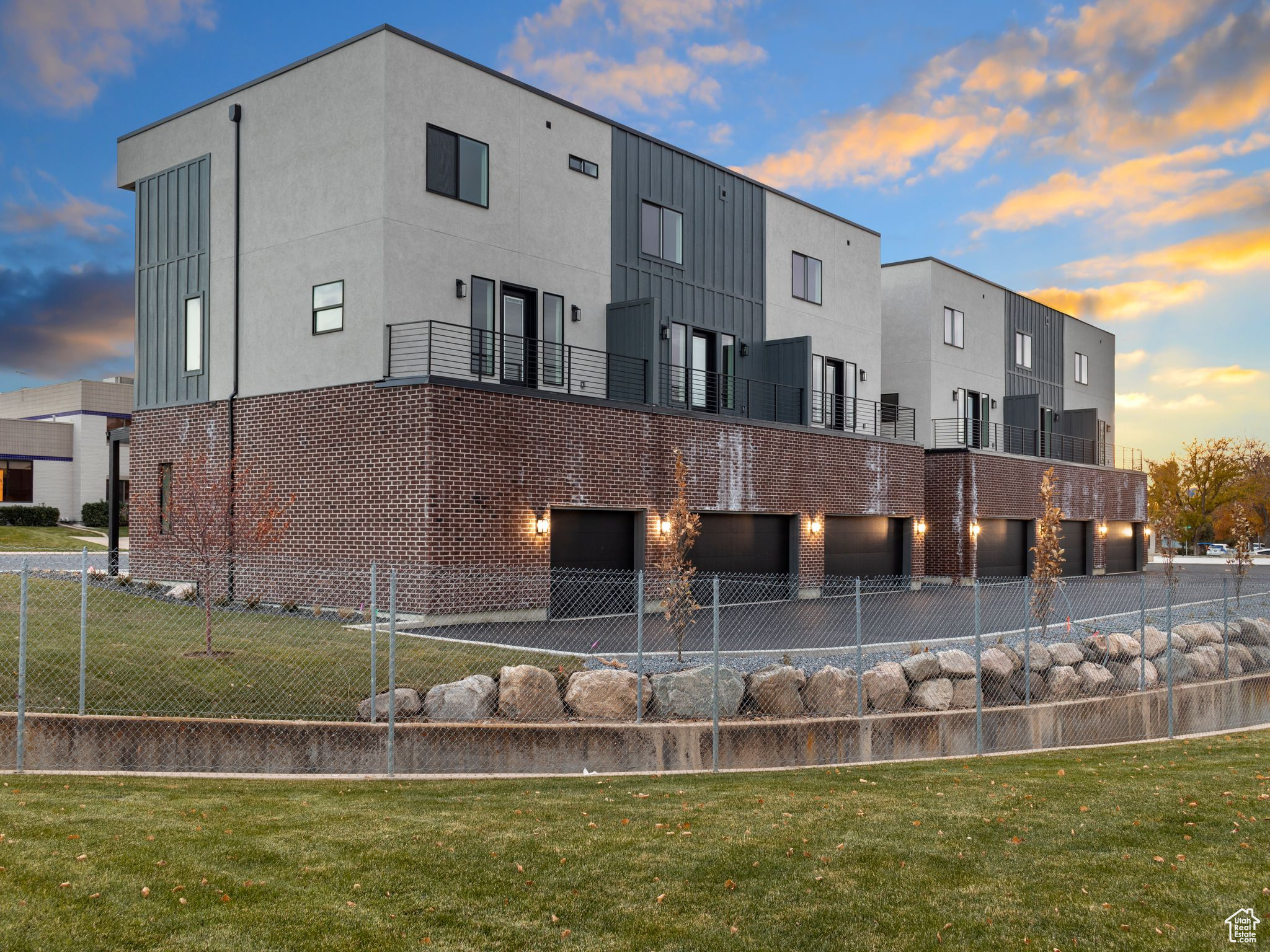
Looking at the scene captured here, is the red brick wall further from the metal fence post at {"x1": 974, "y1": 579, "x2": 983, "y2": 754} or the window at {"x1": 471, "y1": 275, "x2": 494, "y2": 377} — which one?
the metal fence post at {"x1": 974, "y1": 579, "x2": 983, "y2": 754}

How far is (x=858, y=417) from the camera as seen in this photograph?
30.6 meters

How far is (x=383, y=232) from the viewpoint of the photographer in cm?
1830

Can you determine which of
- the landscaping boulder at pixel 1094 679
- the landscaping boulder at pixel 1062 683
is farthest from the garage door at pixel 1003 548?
the landscaping boulder at pixel 1062 683

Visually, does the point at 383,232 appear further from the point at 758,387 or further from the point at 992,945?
the point at 992,945

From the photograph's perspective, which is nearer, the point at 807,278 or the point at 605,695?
the point at 605,695

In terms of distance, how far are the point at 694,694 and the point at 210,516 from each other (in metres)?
7.30

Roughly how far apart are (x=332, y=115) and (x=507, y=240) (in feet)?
13.2

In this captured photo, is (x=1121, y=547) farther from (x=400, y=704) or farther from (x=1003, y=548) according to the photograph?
(x=400, y=704)

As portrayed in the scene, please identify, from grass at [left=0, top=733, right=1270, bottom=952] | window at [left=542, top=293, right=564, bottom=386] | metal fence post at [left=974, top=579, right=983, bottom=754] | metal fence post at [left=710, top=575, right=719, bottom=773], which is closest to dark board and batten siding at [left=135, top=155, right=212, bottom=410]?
window at [left=542, top=293, right=564, bottom=386]

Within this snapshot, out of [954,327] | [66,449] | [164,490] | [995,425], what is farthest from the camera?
[66,449]

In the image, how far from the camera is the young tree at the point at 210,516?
14.2m

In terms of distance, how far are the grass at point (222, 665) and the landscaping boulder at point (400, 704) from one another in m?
0.17

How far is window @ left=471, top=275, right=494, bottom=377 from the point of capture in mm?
19688

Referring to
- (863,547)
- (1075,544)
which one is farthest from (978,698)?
(1075,544)
